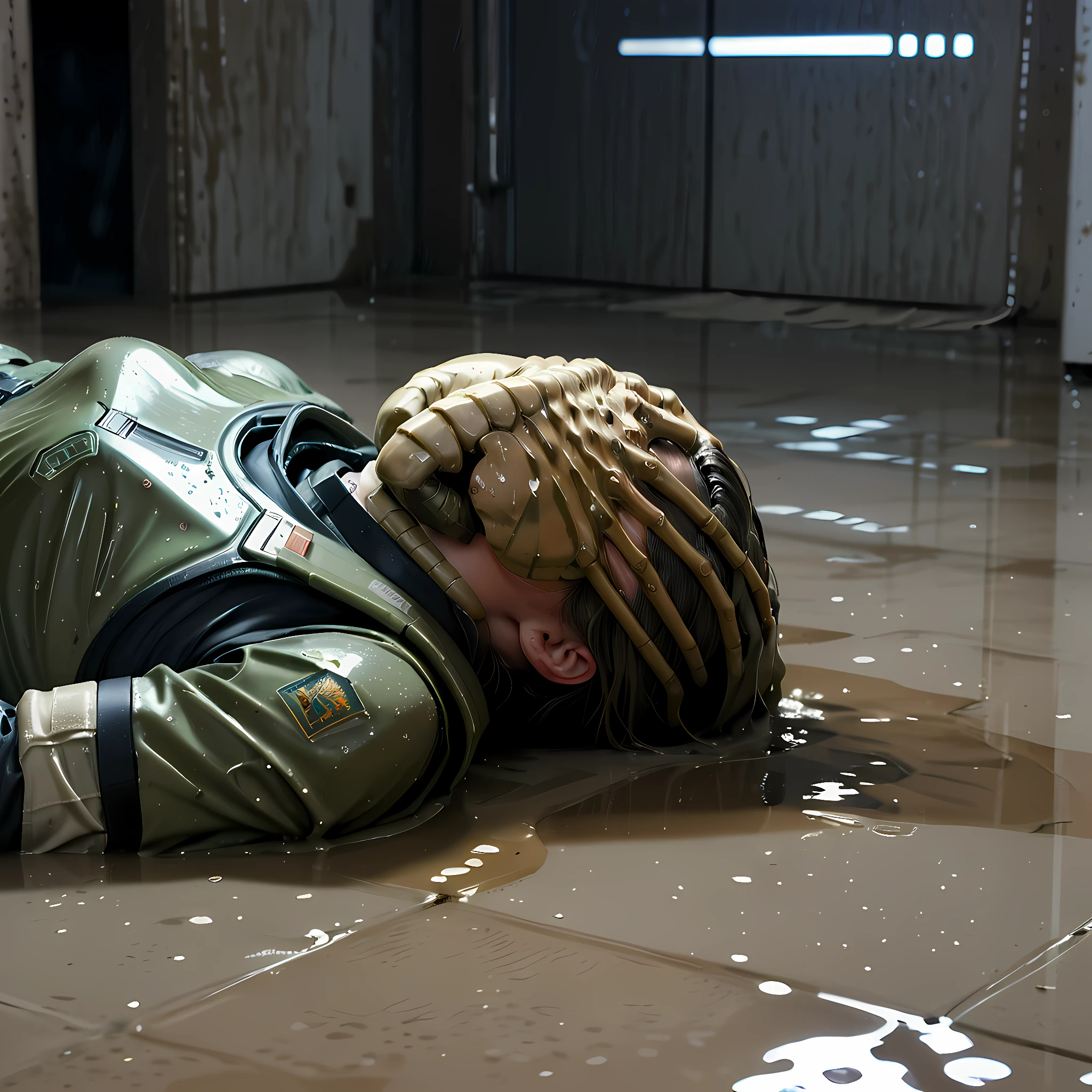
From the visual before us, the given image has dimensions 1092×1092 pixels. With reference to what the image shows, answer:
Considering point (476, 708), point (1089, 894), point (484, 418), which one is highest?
point (484, 418)

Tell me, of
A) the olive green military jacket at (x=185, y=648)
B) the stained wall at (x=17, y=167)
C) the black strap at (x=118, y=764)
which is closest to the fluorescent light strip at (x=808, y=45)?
the stained wall at (x=17, y=167)

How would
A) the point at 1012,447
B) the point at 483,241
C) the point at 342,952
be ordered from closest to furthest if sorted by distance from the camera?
the point at 342,952 < the point at 1012,447 < the point at 483,241

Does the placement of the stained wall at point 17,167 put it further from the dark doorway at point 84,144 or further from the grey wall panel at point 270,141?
the grey wall panel at point 270,141

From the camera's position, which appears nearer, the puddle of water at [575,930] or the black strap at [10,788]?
the puddle of water at [575,930]

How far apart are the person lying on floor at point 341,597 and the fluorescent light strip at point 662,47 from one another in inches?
296

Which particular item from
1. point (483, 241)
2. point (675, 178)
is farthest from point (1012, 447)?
point (483, 241)

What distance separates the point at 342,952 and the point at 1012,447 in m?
3.48

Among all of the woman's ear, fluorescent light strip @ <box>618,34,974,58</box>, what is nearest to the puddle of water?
the woman's ear

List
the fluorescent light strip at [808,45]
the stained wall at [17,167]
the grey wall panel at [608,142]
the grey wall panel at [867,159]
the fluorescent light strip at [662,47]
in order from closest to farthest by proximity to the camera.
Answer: the stained wall at [17,167], the grey wall panel at [867,159], the fluorescent light strip at [808,45], the fluorescent light strip at [662,47], the grey wall panel at [608,142]

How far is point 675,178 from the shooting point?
9344 millimetres

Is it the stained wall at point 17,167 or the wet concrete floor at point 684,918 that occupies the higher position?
the stained wall at point 17,167

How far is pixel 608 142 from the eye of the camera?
31.3ft

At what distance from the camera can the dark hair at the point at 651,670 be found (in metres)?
1.95

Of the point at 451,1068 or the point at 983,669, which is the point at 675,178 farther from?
the point at 451,1068
